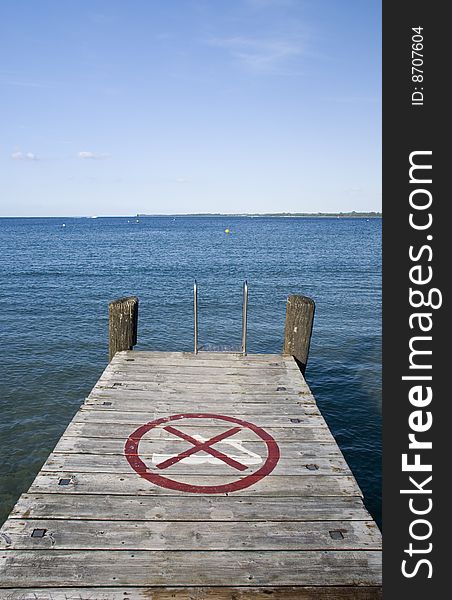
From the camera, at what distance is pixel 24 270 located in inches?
1586

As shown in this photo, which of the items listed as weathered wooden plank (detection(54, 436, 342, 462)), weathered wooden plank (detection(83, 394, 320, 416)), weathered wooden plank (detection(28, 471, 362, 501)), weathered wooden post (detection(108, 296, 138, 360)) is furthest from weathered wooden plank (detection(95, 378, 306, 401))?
weathered wooden plank (detection(28, 471, 362, 501))

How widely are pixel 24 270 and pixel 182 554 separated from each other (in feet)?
133

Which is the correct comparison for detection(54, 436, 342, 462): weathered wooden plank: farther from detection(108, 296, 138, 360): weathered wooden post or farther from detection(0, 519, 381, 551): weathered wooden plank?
detection(108, 296, 138, 360): weathered wooden post

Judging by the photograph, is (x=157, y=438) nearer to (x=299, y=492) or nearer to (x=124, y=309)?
(x=299, y=492)

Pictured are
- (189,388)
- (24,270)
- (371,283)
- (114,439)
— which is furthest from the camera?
(24,270)

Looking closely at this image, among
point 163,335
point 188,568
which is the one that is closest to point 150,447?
point 188,568

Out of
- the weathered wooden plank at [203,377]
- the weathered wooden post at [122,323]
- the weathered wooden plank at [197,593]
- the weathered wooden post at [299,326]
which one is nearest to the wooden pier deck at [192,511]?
the weathered wooden plank at [197,593]

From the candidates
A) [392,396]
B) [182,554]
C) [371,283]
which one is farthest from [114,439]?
[371,283]

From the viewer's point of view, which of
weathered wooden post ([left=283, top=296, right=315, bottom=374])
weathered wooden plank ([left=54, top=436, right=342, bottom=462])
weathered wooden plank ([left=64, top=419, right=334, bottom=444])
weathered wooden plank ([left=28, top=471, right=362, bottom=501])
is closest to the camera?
weathered wooden plank ([left=28, top=471, right=362, bottom=501])

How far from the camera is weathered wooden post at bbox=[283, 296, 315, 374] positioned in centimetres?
881

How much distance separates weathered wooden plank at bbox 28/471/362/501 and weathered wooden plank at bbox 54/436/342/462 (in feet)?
1.61

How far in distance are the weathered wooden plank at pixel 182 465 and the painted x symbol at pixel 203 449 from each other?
81mm

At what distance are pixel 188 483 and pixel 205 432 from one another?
3.91 ft

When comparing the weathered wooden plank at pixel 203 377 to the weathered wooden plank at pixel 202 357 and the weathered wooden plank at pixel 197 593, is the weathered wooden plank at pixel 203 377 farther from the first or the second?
the weathered wooden plank at pixel 197 593
